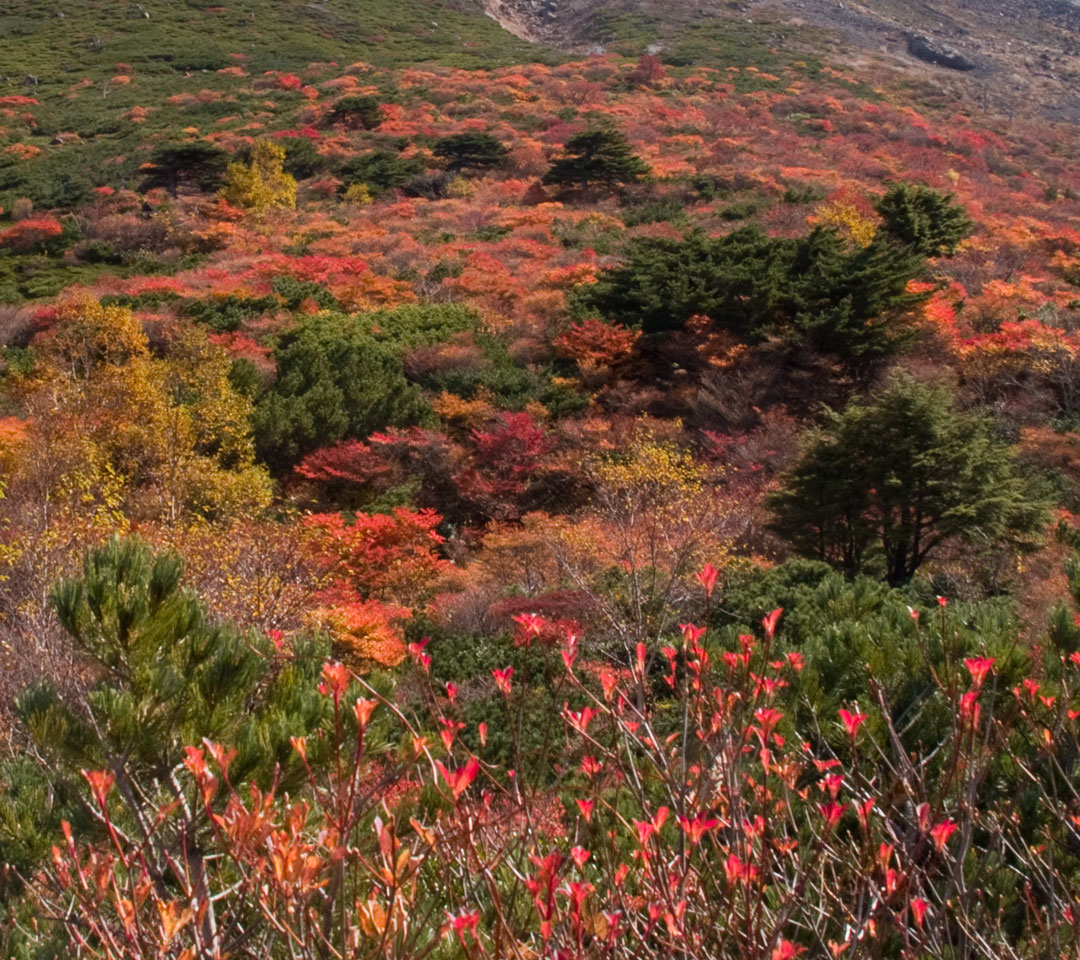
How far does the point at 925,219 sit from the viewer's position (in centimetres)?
2141

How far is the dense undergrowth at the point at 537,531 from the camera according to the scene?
187cm

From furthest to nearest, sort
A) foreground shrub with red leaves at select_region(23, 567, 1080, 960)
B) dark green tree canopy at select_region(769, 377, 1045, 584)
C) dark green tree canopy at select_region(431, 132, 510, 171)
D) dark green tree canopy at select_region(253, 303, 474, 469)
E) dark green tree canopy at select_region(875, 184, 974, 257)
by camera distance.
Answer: dark green tree canopy at select_region(431, 132, 510, 171) → dark green tree canopy at select_region(875, 184, 974, 257) → dark green tree canopy at select_region(253, 303, 474, 469) → dark green tree canopy at select_region(769, 377, 1045, 584) → foreground shrub with red leaves at select_region(23, 567, 1080, 960)

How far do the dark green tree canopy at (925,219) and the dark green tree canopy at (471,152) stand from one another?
1757 centimetres

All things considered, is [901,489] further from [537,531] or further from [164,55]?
[164,55]

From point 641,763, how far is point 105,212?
32.1 metres

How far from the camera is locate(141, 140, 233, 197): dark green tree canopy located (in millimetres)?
32406

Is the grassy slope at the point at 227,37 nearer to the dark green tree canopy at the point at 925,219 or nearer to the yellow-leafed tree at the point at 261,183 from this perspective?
the yellow-leafed tree at the point at 261,183

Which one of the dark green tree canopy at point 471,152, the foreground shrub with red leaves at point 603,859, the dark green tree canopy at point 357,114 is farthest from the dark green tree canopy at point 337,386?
the dark green tree canopy at point 357,114

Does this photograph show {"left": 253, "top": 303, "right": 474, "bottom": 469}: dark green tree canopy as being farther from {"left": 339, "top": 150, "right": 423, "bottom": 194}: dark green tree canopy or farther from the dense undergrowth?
{"left": 339, "top": 150, "right": 423, "bottom": 194}: dark green tree canopy

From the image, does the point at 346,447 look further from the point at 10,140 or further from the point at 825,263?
the point at 10,140

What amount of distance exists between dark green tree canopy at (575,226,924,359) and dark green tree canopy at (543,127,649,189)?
1183 cm

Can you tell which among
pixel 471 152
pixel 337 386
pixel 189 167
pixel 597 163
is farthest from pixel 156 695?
pixel 471 152

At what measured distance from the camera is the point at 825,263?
1708 centimetres

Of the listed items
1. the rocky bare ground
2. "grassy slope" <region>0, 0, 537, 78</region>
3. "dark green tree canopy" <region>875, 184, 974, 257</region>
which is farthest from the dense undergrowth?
the rocky bare ground
